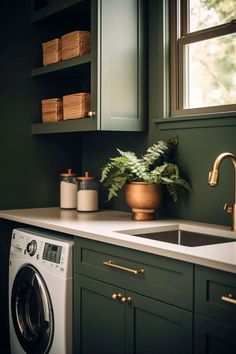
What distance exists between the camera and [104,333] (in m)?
2.52

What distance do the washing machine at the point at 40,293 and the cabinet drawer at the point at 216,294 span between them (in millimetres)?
909

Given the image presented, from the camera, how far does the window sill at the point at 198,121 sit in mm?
2723

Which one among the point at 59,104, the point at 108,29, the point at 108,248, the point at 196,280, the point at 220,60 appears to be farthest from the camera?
the point at 59,104

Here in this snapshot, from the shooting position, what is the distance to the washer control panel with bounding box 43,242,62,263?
2770mm

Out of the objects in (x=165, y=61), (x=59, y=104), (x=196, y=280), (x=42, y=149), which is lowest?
(x=196, y=280)

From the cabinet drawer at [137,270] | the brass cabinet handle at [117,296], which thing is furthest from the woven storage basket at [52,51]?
the brass cabinet handle at [117,296]

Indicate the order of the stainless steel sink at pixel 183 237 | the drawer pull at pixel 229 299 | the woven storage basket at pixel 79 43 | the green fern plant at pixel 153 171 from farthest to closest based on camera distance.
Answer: the woven storage basket at pixel 79 43
the green fern plant at pixel 153 171
the stainless steel sink at pixel 183 237
the drawer pull at pixel 229 299

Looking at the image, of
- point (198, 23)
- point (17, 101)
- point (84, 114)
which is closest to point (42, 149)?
point (17, 101)

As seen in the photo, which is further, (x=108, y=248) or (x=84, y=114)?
(x=84, y=114)

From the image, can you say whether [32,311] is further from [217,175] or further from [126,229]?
[217,175]

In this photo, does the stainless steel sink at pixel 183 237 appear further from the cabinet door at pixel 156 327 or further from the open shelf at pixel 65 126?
the open shelf at pixel 65 126

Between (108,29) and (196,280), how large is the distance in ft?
5.37

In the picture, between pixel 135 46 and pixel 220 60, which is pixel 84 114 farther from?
pixel 220 60

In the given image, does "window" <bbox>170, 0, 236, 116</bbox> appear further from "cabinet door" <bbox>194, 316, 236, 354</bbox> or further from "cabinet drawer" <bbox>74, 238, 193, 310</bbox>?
"cabinet door" <bbox>194, 316, 236, 354</bbox>
